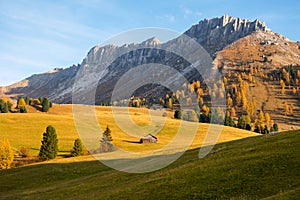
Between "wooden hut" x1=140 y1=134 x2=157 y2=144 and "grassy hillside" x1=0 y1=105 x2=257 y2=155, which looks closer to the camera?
"grassy hillside" x1=0 y1=105 x2=257 y2=155

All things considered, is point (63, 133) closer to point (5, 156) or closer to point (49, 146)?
point (49, 146)

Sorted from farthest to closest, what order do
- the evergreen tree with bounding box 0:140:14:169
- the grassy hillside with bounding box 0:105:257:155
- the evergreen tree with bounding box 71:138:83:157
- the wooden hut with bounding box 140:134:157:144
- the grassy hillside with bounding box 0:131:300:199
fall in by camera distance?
the wooden hut with bounding box 140:134:157:144
the grassy hillside with bounding box 0:105:257:155
the evergreen tree with bounding box 71:138:83:157
the evergreen tree with bounding box 0:140:14:169
the grassy hillside with bounding box 0:131:300:199

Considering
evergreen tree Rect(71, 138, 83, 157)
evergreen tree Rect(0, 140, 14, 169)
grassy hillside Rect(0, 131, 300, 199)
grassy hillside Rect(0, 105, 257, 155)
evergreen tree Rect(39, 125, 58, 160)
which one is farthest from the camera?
grassy hillside Rect(0, 105, 257, 155)

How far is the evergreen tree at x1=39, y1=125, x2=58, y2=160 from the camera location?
8881cm

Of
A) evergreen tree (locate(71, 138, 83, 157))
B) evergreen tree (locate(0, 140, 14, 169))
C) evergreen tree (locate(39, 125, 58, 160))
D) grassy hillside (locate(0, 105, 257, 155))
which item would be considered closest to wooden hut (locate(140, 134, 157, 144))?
grassy hillside (locate(0, 105, 257, 155))

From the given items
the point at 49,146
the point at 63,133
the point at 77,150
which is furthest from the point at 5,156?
A: the point at 63,133

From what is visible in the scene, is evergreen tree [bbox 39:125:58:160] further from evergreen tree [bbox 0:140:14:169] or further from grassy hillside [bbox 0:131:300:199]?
grassy hillside [bbox 0:131:300:199]

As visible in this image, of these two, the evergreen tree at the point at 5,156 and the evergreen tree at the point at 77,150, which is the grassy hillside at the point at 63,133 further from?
the evergreen tree at the point at 5,156

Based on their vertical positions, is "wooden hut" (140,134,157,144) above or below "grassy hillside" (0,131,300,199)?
below

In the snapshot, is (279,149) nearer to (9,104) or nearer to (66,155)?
(66,155)

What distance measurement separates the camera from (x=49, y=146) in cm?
8931

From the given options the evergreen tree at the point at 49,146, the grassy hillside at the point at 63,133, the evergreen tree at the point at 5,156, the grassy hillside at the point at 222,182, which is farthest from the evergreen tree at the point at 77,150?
the grassy hillside at the point at 222,182

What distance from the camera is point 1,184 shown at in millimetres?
59281

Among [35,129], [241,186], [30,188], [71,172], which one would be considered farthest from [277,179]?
[35,129]
